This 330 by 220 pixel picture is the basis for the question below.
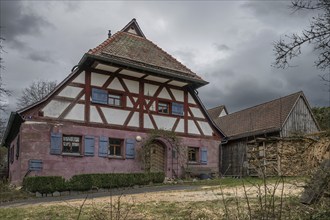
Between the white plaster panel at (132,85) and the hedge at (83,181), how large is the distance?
5.21 m

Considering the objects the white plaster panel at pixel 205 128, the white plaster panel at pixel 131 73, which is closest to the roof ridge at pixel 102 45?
the white plaster panel at pixel 131 73

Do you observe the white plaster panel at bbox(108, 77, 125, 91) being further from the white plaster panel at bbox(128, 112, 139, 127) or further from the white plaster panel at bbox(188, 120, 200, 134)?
the white plaster panel at bbox(188, 120, 200, 134)

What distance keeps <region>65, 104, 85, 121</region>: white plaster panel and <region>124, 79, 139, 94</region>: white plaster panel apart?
9.46 feet

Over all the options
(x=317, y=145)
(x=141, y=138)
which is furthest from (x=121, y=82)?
(x=317, y=145)

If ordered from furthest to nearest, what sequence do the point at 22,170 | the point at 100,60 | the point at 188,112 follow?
1. the point at 188,112
2. the point at 100,60
3. the point at 22,170

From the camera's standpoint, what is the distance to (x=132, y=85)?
21.8 metres

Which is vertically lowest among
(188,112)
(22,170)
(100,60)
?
(22,170)

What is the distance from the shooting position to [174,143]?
2239cm

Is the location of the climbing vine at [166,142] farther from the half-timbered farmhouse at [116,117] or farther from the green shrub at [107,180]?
the green shrub at [107,180]

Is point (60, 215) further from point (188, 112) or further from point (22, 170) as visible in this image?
point (188, 112)

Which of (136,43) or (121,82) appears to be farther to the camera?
(136,43)

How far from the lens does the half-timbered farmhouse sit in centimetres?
1875

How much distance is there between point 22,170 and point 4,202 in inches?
150

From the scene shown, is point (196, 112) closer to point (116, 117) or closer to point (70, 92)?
point (116, 117)
